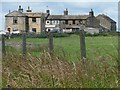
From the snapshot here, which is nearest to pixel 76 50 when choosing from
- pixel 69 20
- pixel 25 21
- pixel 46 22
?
pixel 25 21

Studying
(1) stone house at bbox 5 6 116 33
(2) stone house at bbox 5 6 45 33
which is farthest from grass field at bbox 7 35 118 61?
(2) stone house at bbox 5 6 45 33

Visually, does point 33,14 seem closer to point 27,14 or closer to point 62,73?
point 27,14

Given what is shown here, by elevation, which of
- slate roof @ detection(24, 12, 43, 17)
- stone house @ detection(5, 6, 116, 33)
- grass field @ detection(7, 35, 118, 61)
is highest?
slate roof @ detection(24, 12, 43, 17)

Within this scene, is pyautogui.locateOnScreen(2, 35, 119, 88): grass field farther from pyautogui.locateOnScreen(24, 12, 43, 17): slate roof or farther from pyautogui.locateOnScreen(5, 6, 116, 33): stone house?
pyautogui.locateOnScreen(24, 12, 43, 17): slate roof

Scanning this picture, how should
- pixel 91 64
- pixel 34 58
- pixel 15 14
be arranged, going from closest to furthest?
pixel 91 64 → pixel 34 58 → pixel 15 14

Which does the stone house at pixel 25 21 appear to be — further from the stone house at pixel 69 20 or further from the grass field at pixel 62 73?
the grass field at pixel 62 73

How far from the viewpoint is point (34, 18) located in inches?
3462

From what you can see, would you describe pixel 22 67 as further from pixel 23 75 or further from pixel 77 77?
pixel 77 77

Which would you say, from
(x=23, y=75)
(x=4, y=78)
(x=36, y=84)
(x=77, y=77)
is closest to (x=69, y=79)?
(x=77, y=77)

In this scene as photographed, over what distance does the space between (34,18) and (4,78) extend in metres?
82.0

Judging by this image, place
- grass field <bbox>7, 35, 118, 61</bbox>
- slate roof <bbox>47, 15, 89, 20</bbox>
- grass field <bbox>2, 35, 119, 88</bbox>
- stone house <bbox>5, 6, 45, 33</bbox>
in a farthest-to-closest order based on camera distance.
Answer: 1. slate roof <bbox>47, 15, 89, 20</bbox>
2. stone house <bbox>5, 6, 45, 33</bbox>
3. grass field <bbox>7, 35, 118, 61</bbox>
4. grass field <bbox>2, 35, 119, 88</bbox>

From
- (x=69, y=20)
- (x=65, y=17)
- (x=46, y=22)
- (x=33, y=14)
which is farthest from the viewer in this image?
(x=65, y=17)

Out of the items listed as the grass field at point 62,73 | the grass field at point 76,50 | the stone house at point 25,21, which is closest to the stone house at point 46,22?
the stone house at point 25,21

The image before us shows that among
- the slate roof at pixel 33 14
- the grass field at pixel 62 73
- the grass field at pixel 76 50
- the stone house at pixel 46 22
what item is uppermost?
the slate roof at pixel 33 14
